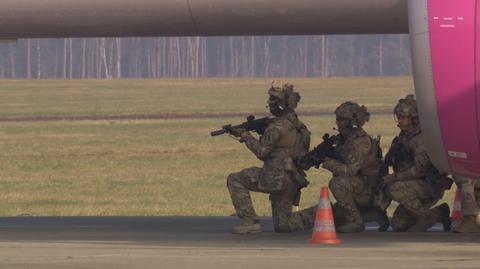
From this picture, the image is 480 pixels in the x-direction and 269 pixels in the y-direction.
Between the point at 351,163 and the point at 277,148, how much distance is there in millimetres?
1072

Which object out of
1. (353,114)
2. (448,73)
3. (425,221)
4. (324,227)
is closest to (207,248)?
(324,227)

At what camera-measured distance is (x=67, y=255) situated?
1492cm

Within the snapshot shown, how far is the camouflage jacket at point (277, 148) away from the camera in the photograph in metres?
17.5

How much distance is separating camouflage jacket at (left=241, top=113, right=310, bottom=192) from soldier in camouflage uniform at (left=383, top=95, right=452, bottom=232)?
52.7 inches

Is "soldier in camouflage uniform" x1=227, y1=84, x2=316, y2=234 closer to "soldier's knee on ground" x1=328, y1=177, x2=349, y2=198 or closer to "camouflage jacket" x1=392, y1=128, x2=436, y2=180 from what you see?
"soldier's knee on ground" x1=328, y1=177, x2=349, y2=198

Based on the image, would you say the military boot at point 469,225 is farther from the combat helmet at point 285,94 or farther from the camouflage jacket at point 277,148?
the combat helmet at point 285,94

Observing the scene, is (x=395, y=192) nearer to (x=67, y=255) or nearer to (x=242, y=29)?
(x=242, y=29)

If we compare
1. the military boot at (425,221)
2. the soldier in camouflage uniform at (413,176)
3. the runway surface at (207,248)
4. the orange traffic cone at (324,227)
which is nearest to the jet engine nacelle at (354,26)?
the runway surface at (207,248)

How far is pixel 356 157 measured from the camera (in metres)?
17.3

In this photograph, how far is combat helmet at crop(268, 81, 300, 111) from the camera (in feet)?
57.7

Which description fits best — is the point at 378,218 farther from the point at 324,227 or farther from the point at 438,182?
the point at 324,227

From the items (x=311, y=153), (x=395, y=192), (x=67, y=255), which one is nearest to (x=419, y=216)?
(x=395, y=192)

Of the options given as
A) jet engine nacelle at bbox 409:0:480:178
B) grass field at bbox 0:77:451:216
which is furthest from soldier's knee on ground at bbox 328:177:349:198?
grass field at bbox 0:77:451:216

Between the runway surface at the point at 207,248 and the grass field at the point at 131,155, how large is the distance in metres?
6.59
